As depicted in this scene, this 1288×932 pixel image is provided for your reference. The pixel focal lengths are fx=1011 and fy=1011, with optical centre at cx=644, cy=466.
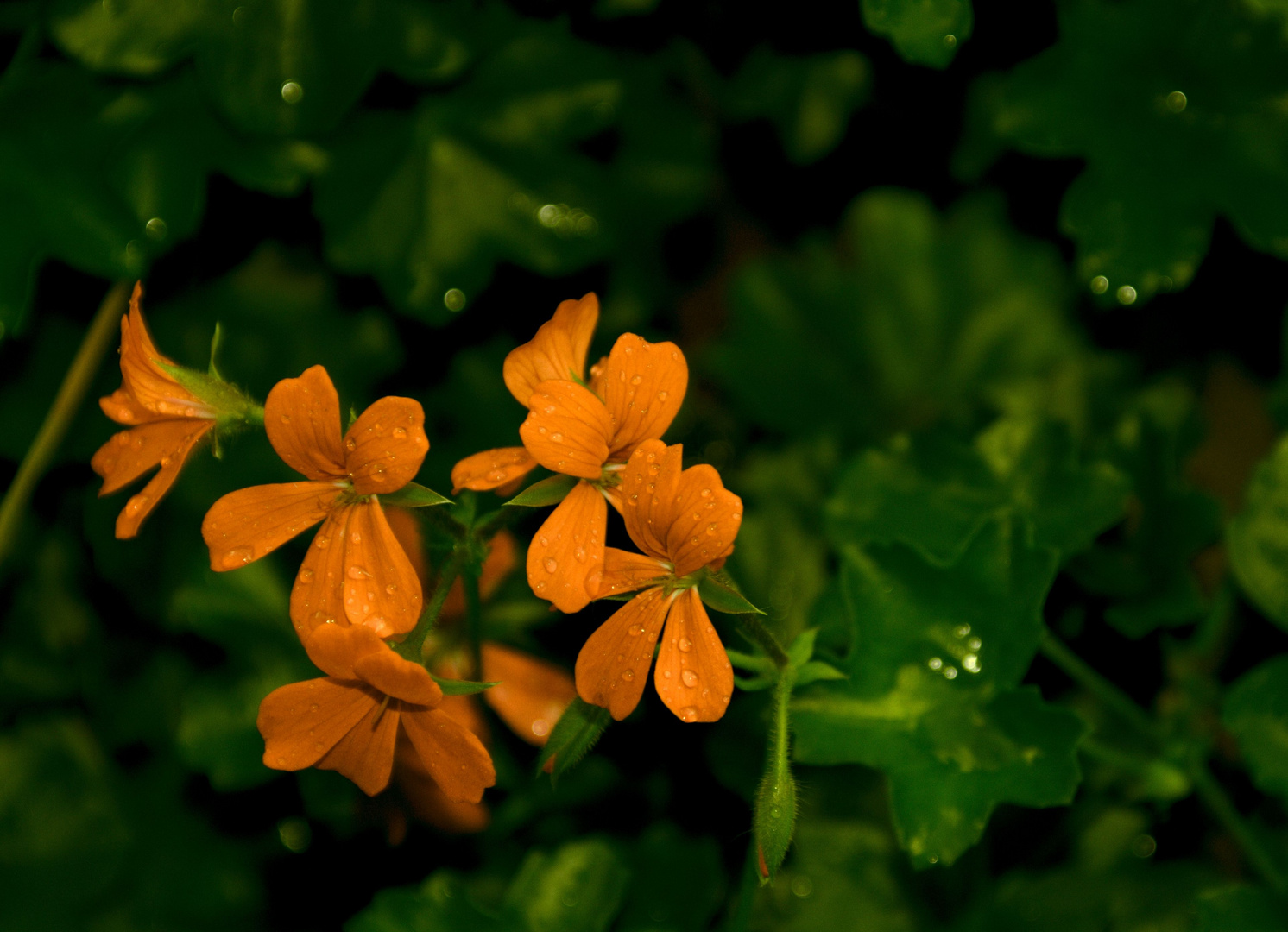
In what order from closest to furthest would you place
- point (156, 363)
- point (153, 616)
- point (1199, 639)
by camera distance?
point (156, 363) → point (1199, 639) → point (153, 616)

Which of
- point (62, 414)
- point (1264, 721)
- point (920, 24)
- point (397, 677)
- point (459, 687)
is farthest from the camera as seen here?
point (62, 414)

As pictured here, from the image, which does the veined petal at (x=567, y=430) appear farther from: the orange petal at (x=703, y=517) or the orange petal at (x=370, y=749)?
the orange petal at (x=370, y=749)

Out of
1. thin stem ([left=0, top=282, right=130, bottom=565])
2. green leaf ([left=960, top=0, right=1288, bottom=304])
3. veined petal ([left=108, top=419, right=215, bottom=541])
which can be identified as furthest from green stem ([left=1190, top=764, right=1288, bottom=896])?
thin stem ([left=0, top=282, right=130, bottom=565])

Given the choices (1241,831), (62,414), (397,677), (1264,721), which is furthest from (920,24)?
(62,414)

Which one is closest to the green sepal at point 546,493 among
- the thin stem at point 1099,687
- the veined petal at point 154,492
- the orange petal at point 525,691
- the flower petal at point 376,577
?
the flower petal at point 376,577

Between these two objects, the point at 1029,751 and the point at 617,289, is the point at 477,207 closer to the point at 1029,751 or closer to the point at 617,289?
the point at 617,289

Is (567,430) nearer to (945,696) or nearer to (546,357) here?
(546,357)

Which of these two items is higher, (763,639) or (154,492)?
(154,492)

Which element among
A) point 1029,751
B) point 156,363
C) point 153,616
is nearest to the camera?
point 156,363

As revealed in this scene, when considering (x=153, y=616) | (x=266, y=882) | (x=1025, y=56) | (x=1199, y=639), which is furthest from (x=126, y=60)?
(x=1199, y=639)
